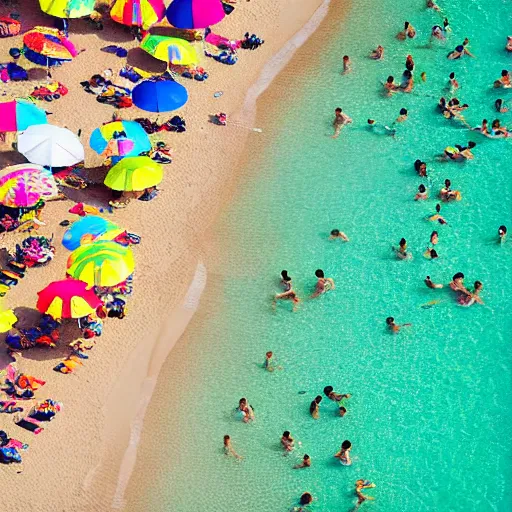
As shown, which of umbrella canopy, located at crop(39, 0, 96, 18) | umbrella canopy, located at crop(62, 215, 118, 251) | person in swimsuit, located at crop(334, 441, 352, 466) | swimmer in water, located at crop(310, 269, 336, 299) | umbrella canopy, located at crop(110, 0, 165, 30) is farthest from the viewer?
umbrella canopy, located at crop(110, 0, 165, 30)

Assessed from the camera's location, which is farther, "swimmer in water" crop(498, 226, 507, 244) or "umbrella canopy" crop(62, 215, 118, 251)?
"swimmer in water" crop(498, 226, 507, 244)

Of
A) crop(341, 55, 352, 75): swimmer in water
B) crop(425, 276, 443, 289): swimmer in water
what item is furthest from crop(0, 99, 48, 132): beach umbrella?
crop(425, 276, 443, 289): swimmer in water

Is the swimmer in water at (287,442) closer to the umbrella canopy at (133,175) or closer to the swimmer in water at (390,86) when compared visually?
the umbrella canopy at (133,175)

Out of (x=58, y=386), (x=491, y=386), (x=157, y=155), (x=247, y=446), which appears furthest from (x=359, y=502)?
(x=157, y=155)

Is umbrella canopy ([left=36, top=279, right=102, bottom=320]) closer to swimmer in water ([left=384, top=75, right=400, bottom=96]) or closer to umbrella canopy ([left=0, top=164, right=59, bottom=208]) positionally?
umbrella canopy ([left=0, top=164, right=59, bottom=208])

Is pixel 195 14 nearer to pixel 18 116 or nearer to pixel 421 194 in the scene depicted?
pixel 18 116

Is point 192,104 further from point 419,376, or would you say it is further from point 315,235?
point 419,376

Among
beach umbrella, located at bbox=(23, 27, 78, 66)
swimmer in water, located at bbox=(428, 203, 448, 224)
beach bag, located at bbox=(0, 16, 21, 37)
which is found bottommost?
swimmer in water, located at bbox=(428, 203, 448, 224)

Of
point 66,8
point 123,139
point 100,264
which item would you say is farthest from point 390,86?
point 100,264
